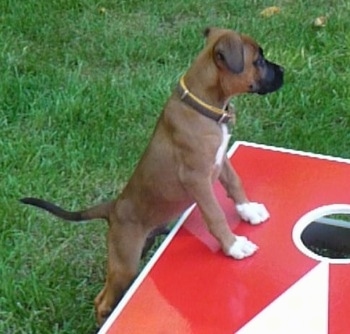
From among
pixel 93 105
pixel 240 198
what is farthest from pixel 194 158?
pixel 93 105

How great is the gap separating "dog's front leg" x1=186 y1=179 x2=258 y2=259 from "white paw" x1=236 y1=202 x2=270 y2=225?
0.13 meters

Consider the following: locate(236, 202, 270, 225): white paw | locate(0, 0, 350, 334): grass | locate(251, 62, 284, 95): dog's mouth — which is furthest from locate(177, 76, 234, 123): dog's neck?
locate(0, 0, 350, 334): grass

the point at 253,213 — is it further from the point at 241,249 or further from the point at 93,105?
the point at 93,105

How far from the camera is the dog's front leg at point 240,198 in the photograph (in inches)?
116

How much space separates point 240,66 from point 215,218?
0.40m

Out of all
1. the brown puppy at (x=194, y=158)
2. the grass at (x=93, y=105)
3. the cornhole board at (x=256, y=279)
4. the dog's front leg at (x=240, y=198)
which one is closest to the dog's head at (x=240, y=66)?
the brown puppy at (x=194, y=158)

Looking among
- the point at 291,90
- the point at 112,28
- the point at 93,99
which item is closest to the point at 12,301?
the point at 93,99

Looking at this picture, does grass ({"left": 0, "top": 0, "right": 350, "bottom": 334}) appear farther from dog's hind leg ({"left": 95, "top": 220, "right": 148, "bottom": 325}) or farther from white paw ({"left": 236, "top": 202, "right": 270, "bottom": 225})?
white paw ({"left": 236, "top": 202, "right": 270, "bottom": 225})

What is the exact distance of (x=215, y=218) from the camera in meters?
2.82

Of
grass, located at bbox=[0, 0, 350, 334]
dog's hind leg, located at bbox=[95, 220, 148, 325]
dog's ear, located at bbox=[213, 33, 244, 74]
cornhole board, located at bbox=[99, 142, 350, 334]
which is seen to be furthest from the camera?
grass, located at bbox=[0, 0, 350, 334]

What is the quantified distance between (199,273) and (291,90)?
168 centimetres

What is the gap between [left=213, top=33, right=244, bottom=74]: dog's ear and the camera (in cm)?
277

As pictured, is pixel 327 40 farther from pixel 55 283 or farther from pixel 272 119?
pixel 55 283

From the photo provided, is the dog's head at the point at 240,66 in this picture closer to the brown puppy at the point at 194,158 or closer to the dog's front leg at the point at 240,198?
the brown puppy at the point at 194,158
